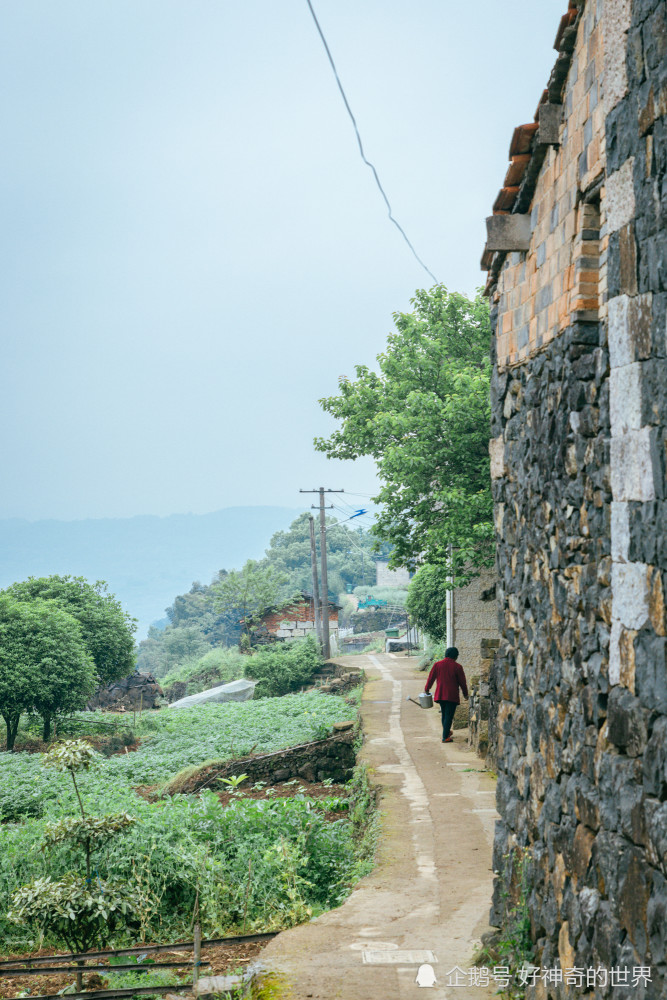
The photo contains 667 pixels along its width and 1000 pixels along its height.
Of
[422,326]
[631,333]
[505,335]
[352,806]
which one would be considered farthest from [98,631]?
[631,333]

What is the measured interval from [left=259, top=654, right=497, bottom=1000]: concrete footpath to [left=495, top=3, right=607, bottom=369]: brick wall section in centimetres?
392

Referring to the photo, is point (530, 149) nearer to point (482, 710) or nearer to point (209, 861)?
point (209, 861)

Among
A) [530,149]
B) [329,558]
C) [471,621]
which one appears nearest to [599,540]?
[530,149]

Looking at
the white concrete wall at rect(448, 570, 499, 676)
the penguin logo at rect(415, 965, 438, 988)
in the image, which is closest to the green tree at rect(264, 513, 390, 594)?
the white concrete wall at rect(448, 570, 499, 676)

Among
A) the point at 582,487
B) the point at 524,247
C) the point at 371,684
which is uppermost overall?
the point at 524,247

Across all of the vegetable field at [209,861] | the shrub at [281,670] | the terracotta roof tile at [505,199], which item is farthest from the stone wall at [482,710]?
the shrub at [281,670]

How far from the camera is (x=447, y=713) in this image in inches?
539

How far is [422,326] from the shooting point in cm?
1791

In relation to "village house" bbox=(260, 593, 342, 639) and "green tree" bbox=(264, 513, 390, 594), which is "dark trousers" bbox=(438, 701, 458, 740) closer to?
"village house" bbox=(260, 593, 342, 639)

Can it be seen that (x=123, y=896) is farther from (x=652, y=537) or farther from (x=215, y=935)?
(x=652, y=537)

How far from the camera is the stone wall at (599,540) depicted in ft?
10.5

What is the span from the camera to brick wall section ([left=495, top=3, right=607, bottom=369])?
402 cm

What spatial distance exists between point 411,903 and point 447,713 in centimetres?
705

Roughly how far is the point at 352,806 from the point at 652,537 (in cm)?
959
